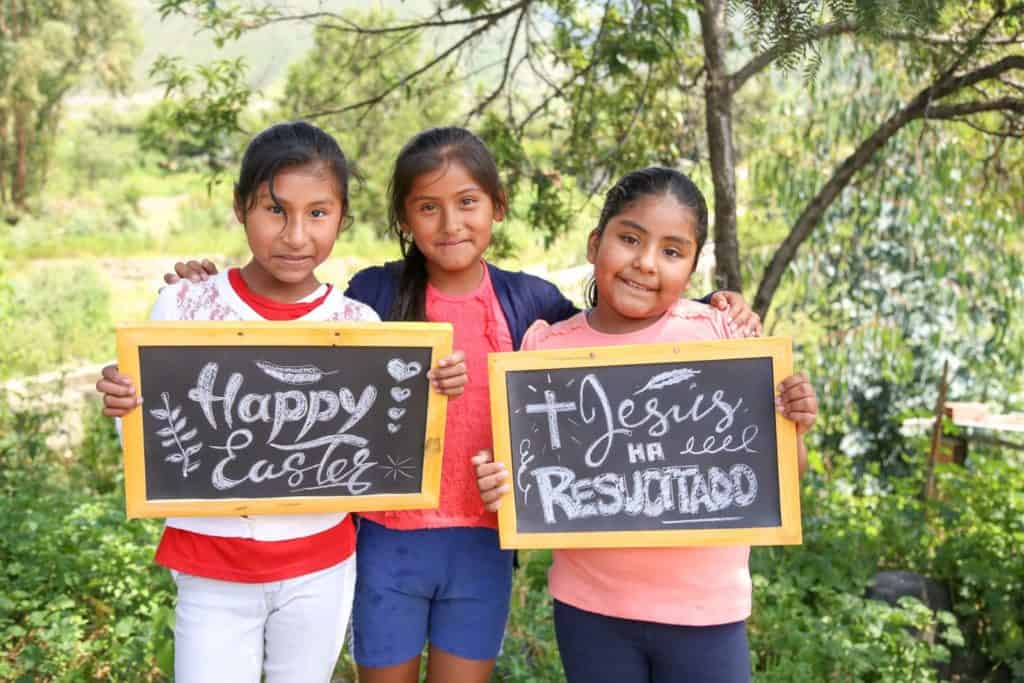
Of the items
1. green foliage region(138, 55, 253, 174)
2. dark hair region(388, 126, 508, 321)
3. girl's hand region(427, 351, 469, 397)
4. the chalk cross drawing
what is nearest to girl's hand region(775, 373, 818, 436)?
the chalk cross drawing

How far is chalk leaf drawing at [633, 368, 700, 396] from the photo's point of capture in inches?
83.4

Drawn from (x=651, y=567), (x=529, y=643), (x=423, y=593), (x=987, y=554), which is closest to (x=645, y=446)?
(x=651, y=567)

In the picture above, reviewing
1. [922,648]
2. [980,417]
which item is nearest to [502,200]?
[922,648]

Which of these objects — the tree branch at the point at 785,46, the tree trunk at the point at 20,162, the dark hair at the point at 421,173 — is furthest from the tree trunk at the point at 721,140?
the tree trunk at the point at 20,162

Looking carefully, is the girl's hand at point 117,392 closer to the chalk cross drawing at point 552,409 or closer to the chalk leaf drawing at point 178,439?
the chalk leaf drawing at point 178,439

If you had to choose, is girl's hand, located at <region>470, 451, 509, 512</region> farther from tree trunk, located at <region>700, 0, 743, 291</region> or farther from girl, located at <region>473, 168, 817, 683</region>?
tree trunk, located at <region>700, 0, 743, 291</region>

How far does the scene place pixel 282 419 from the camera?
2123 millimetres

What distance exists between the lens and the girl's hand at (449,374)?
6.83ft

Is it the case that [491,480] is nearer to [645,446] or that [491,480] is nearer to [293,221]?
[645,446]

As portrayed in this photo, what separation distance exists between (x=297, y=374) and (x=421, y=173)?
0.54m

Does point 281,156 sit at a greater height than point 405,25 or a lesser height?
lesser

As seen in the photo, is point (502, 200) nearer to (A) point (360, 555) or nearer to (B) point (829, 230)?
(A) point (360, 555)

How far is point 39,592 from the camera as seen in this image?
12.7 ft

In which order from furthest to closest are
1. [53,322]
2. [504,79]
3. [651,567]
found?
[53,322]
[504,79]
[651,567]
